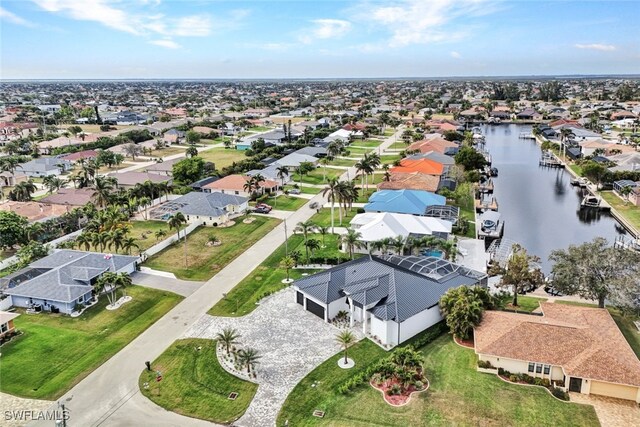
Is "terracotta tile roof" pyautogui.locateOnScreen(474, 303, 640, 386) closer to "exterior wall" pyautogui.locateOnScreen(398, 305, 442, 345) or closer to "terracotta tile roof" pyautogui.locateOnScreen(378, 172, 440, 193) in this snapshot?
"exterior wall" pyautogui.locateOnScreen(398, 305, 442, 345)

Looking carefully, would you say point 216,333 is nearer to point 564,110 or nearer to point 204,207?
point 204,207

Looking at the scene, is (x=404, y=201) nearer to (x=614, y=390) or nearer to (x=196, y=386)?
(x=614, y=390)

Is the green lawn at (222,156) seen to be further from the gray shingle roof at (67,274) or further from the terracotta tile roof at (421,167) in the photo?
the gray shingle roof at (67,274)

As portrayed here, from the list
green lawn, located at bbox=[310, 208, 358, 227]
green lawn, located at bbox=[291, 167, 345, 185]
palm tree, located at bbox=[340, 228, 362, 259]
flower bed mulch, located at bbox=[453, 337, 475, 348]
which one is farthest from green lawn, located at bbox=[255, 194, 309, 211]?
flower bed mulch, located at bbox=[453, 337, 475, 348]

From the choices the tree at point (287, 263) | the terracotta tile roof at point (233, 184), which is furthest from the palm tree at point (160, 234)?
the terracotta tile roof at point (233, 184)

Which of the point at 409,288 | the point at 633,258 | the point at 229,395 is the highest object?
the point at 633,258

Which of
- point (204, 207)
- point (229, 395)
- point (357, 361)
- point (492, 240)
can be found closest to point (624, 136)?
point (492, 240)
